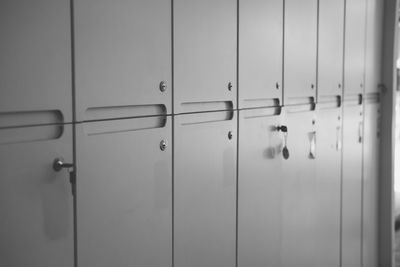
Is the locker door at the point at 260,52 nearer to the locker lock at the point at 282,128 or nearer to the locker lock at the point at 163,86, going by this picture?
the locker lock at the point at 282,128

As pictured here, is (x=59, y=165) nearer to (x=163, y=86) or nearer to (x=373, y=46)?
(x=163, y=86)

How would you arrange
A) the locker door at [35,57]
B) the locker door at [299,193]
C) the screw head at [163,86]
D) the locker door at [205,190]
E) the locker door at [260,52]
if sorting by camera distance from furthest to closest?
the locker door at [299,193] < the locker door at [260,52] < the locker door at [205,190] < the screw head at [163,86] < the locker door at [35,57]

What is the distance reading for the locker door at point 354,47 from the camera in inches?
114

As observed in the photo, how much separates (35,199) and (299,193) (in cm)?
154

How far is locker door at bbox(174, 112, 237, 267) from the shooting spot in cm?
154

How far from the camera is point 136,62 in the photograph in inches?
52.2

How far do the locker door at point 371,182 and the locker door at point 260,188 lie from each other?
1.34m

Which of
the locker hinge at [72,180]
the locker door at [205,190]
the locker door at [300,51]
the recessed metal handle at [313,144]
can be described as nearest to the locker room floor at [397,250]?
the recessed metal handle at [313,144]

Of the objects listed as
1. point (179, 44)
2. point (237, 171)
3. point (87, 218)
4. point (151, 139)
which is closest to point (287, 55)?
point (237, 171)

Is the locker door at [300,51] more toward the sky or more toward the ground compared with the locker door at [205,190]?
more toward the sky

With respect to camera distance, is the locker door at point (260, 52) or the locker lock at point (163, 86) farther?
the locker door at point (260, 52)

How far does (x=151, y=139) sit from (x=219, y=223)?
0.49 metres

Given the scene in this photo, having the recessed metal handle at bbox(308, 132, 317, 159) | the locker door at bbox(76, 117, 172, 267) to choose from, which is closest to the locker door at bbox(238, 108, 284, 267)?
the recessed metal handle at bbox(308, 132, 317, 159)

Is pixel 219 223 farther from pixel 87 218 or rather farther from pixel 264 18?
pixel 264 18
